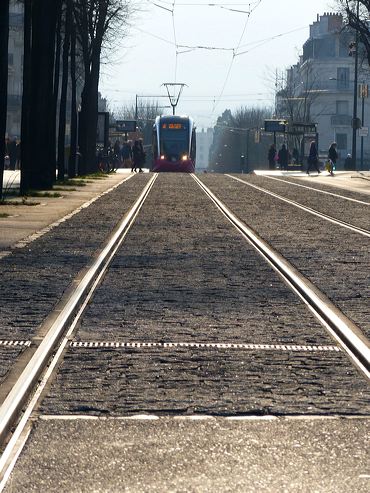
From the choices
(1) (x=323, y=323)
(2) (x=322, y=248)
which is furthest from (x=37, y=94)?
(1) (x=323, y=323)

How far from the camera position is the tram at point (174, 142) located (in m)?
76.7

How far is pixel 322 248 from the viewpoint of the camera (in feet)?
61.0

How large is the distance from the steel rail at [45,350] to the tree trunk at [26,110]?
19274mm

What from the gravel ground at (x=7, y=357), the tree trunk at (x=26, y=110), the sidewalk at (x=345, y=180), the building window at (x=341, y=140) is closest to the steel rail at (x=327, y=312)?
the gravel ground at (x=7, y=357)

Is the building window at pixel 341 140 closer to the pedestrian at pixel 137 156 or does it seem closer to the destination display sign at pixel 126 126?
the destination display sign at pixel 126 126

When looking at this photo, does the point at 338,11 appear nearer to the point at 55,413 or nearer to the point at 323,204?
the point at 323,204

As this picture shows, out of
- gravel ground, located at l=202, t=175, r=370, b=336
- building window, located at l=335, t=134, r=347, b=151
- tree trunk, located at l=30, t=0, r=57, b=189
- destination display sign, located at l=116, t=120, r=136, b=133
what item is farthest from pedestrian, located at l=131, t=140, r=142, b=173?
building window, located at l=335, t=134, r=347, b=151

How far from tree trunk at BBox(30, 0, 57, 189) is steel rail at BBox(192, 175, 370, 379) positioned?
66.5 feet

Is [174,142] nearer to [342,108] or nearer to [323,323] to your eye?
[323,323]

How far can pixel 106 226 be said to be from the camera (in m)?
23.5

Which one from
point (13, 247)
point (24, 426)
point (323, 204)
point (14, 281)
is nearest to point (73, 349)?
point (24, 426)

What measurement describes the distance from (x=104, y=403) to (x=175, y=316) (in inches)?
145

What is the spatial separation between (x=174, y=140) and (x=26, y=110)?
133 ft

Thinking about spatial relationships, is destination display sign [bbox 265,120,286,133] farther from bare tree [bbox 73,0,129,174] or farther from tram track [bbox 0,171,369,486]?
tram track [bbox 0,171,369,486]
